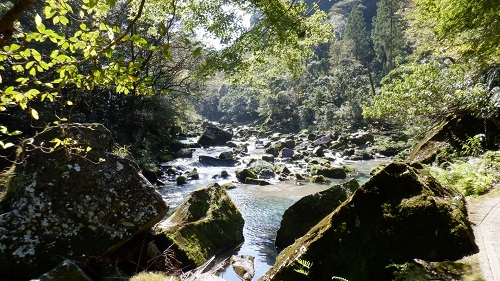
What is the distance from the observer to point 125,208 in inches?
213

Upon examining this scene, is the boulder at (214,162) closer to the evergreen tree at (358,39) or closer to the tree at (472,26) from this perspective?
the tree at (472,26)

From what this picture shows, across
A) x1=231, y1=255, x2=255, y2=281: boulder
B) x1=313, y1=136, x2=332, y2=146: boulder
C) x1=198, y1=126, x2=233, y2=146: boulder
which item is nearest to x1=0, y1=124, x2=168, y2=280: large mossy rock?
x1=231, y1=255, x2=255, y2=281: boulder

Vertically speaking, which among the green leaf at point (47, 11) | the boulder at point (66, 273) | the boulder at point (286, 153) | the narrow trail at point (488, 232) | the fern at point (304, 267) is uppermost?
A: the boulder at point (286, 153)

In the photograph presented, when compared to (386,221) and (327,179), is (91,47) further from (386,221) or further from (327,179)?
(327,179)

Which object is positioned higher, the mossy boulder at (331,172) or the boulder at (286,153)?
the boulder at (286,153)

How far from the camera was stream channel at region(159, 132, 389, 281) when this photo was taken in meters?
7.71

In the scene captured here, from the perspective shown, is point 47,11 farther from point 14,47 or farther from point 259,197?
point 259,197

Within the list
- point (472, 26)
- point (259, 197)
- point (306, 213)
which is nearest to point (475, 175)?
point (306, 213)

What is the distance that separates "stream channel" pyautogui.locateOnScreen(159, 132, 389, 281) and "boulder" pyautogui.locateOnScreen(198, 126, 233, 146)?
6612mm

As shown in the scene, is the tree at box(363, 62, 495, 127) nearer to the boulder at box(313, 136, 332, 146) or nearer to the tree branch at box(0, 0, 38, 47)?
the tree branch at box(0, 0, 38, 47)

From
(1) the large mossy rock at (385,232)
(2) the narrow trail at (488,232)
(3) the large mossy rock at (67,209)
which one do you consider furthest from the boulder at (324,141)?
(1) the large mossy rock at (385,232)

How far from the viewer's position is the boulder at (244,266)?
6.48 meters

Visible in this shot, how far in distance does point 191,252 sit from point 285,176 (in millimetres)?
12293

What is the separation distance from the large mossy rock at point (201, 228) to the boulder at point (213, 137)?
70.6 ft
